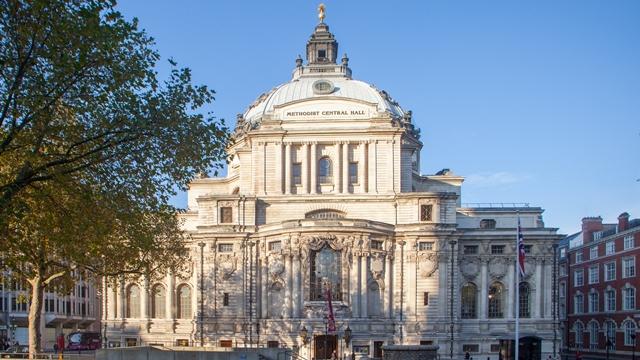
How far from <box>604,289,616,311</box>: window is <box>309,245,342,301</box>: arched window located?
3165 cm

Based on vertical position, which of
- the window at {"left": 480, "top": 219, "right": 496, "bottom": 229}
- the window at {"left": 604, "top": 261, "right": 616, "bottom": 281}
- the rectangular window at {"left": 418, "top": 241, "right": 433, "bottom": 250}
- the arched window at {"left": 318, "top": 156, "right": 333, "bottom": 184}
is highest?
the arched window at {"left": 318, "top": 156, "right": 333, "bottom": 184}

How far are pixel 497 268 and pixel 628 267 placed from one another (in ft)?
46.2

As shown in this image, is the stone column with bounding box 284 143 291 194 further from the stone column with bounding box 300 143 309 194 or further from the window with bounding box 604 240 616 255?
the window with bounding box 604 240 616 255

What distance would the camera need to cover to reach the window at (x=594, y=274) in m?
82.3

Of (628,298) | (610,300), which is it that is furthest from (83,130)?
(610,300)

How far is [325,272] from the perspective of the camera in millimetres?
68312

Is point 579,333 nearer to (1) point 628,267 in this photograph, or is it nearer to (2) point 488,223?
(1) point 628,267

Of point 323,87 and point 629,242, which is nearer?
point 629,242

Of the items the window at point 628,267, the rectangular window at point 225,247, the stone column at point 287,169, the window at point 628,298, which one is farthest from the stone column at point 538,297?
the rectangular window at point 225,247

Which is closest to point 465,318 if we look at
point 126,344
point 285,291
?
point 285,291

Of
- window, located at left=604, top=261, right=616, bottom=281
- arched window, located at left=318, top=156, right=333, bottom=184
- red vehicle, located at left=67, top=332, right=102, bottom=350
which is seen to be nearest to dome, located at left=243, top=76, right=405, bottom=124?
arched window, located at left=318, top=156, right=333, bottom=184

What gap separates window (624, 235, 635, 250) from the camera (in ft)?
240

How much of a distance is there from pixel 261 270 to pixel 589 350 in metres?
40.9

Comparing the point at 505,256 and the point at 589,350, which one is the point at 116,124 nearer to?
the point at 505,256
